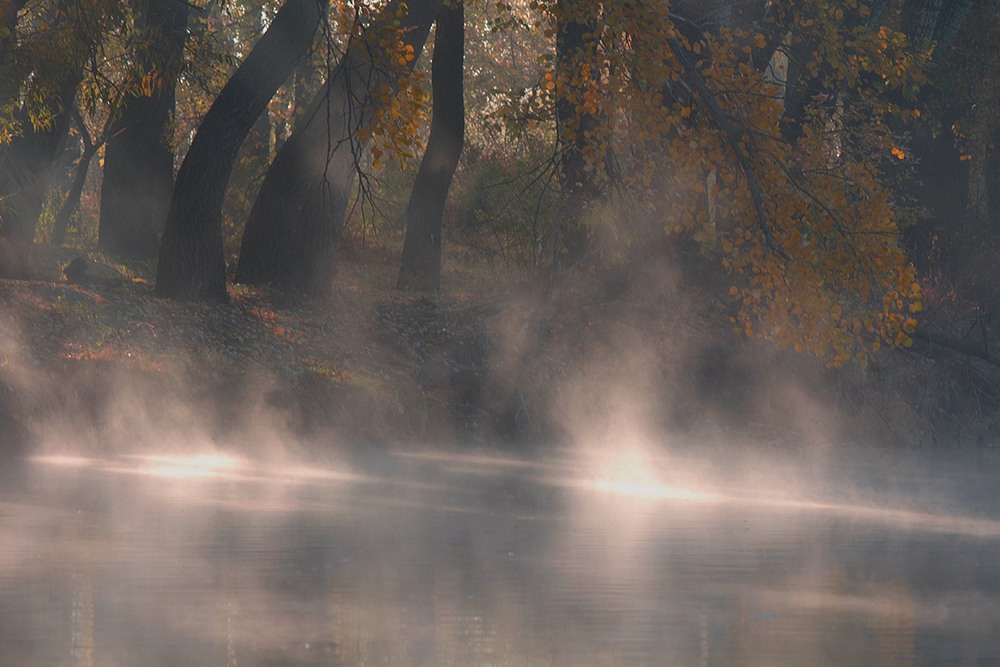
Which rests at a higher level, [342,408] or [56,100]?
[56,100]

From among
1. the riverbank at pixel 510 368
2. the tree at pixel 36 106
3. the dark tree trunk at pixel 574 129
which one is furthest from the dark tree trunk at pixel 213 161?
the dark tree trunk at pixel 574 129

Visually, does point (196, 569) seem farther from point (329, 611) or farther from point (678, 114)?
point (678, 114)

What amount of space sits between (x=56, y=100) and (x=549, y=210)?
790 cm

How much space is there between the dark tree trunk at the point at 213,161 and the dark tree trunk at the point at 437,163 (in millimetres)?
5043

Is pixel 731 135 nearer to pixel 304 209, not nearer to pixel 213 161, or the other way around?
pixel 213 161

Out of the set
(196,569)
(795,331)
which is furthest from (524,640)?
(795,331)

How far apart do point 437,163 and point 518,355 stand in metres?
6.25

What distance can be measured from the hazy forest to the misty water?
206cm

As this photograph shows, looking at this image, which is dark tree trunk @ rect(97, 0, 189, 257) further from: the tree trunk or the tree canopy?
the tree trunk

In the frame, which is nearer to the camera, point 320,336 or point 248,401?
point 248,401

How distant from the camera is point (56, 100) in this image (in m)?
21.9

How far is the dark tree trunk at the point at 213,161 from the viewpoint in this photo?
22094 mm

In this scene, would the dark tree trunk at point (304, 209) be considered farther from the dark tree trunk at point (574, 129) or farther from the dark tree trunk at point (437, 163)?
the dark tree trunk at point (574, 129)

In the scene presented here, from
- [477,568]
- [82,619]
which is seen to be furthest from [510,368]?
[82,619]
